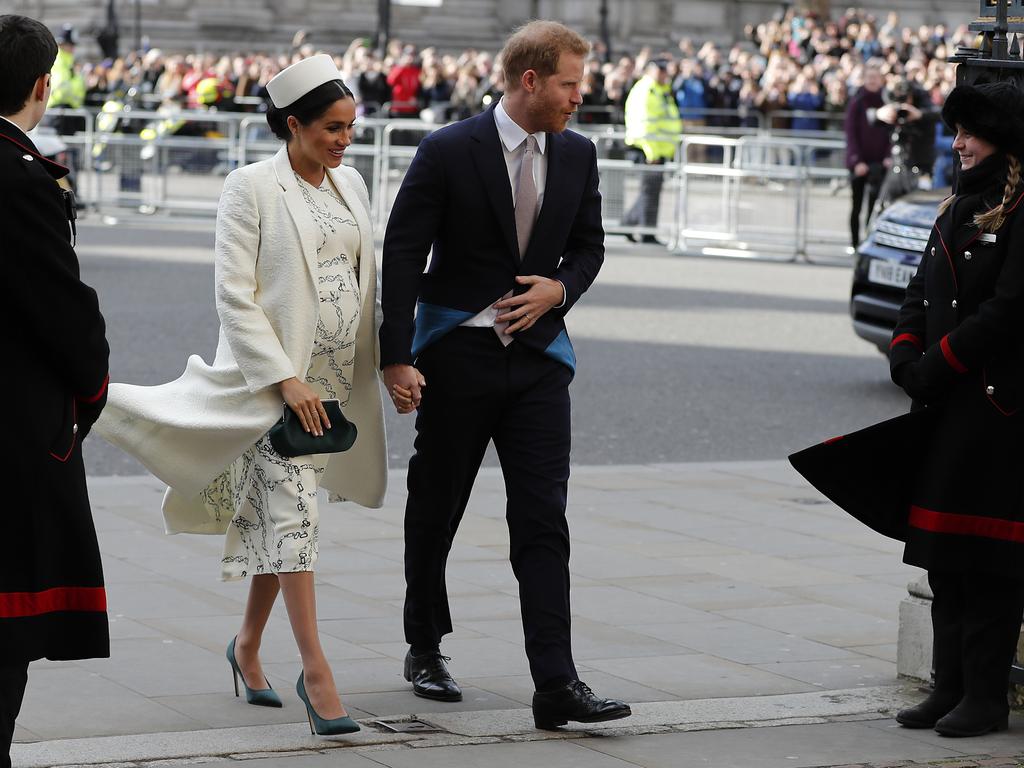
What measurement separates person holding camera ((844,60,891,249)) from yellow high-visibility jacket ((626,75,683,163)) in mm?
1901

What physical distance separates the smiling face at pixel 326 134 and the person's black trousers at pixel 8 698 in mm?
1610

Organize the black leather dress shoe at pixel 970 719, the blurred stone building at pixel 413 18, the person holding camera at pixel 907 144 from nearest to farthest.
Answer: the black leather dress shoe at pixel 970 719, the person holding camera at pixel 907 144, the blurred stone building at pixel 413 18

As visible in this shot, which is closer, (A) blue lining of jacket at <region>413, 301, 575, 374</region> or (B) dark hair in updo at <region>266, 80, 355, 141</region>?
(B) dark hair in updo at <region>266, 80, 355, 141</region>

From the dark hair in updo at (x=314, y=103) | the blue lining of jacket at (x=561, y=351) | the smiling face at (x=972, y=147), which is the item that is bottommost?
the blue lining of jacket at (x=561, y=351)

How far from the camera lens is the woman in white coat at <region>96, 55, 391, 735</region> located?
4910mm

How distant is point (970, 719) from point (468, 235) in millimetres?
1784

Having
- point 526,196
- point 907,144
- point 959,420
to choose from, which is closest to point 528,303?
point 526,196

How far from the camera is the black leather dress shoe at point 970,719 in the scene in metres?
5.11

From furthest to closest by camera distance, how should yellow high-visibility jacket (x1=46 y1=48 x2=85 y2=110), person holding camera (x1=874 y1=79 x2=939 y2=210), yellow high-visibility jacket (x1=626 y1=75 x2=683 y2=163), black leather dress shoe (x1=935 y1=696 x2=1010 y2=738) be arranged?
1. yellow high-visibility jacket (x1=46 y1=48 x2=85 y2=110)
2. yellow high-visibility jacket (x1=626 y1=75 x2=683 y2=163)
3. person holding camera (x1=874 y1=79 x2=939 y2=210)
4. black leather dress shoe (x1=935 y1=696 x2=1010 y2=738)

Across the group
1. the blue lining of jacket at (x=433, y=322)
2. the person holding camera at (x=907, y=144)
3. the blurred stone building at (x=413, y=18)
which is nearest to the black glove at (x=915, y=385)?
the blue lining of jacket at (x=433, y=322)

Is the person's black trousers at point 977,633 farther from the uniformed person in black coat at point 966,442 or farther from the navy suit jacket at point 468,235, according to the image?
the navy suit jacket at point 468,235

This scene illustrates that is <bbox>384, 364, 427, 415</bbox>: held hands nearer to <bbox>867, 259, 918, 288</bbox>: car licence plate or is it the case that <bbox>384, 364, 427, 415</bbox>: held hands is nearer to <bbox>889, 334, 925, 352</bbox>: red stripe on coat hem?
<bbox>889, 334, 925, 352</bbox>: red stripe on coat hem

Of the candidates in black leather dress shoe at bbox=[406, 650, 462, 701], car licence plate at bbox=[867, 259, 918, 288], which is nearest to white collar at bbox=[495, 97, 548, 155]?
black leather dress shoe at bbox=[406, 650, 462, 701]

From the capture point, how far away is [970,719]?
5105mm
